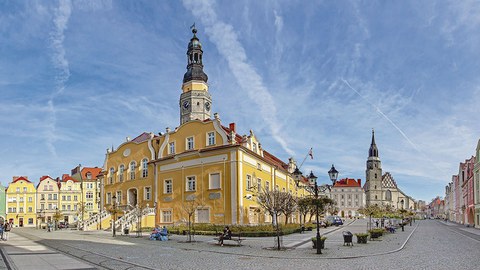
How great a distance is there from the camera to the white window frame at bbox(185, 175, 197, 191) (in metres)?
43.6

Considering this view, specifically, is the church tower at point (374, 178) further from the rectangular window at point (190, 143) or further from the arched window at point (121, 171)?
the rectangular window at point (190, 143)

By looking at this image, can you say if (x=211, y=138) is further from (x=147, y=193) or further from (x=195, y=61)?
(x=195, y=61)

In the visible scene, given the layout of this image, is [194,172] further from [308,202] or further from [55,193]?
[55,193]

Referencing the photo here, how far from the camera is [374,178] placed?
160 m

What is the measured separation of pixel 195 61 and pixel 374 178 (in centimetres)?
11666

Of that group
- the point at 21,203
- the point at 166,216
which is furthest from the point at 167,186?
the point at 21,203

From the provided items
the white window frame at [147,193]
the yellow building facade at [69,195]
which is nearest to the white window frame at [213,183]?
the white window frame at [147,193]

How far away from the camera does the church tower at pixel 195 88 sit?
63125mm

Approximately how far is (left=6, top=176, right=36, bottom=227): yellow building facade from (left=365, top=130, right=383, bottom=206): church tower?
117 meters

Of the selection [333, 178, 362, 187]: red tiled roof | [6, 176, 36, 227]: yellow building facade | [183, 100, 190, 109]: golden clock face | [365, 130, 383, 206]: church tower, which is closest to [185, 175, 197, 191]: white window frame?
[183, 100, 190, 109]: golden clock face

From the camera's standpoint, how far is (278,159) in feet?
219

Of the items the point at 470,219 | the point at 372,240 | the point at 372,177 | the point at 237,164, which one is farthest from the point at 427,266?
the point at 372,177

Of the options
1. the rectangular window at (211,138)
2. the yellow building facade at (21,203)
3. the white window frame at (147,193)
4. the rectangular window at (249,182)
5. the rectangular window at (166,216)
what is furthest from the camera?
the yellow building facade at (21,203)

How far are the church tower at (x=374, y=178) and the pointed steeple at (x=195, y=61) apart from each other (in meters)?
111
